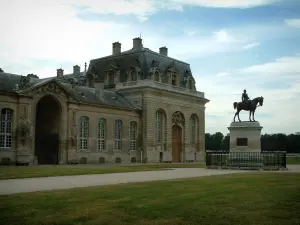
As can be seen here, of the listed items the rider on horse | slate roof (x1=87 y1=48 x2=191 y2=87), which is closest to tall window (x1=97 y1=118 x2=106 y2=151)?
slate roof (x1=87 y1=48 x2=191 y2=87)

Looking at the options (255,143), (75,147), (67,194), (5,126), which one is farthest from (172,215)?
(75,147)

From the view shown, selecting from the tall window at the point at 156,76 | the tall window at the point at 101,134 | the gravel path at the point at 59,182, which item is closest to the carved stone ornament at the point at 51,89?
the tall window at the point at 101,134

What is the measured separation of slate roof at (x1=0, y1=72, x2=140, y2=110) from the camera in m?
39.8

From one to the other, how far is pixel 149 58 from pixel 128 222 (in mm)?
48357

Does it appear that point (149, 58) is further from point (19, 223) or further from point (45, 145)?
point (19, 223)

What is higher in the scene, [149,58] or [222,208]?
[149,58]

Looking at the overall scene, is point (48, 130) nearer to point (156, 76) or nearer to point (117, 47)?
point (156, 76)

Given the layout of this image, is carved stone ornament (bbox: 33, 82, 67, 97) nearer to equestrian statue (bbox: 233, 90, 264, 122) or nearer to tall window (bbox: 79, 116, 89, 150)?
tall window (bbox: 79, 116, 89, 150)

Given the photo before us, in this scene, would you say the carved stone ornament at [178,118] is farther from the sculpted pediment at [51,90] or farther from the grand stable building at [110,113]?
the sculpted pediment at [51,90]

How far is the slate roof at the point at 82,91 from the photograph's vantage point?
1565 inches

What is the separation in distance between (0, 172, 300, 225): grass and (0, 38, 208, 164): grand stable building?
89.7ft

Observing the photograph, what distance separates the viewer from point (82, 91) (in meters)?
47.8

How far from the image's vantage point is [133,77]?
54781mm

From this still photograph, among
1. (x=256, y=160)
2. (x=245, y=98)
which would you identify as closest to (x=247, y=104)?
(x=245, y=98)
